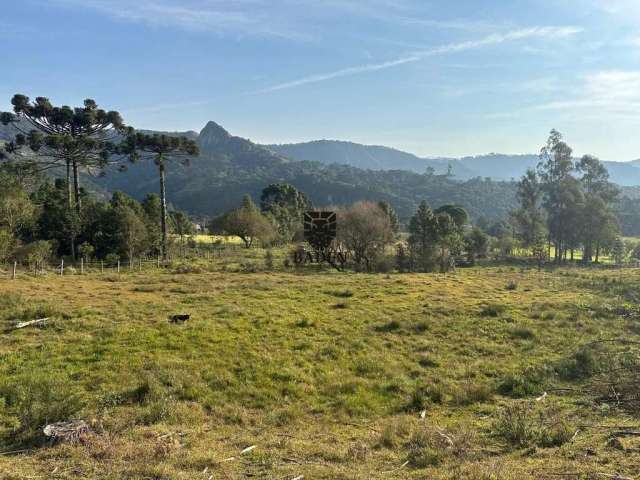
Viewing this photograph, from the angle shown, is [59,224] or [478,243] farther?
[478,243]

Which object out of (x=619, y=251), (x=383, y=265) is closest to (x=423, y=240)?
(x=383, y=265)

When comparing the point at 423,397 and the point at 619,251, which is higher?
the point at 423,397

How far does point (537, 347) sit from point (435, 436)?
34.8 ft

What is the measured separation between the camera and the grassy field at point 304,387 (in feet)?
24.3

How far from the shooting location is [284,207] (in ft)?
301

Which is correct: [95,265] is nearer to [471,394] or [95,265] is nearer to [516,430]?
[471,394]

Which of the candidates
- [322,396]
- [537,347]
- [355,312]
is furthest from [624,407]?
[355,312]

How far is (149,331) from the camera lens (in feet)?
52.3

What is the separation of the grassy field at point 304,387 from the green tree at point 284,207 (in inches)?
2337

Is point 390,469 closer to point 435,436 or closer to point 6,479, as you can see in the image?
point 435,436

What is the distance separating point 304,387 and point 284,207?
80303 mm

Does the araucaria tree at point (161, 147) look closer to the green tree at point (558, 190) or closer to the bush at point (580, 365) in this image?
the bush at point (580, 365)

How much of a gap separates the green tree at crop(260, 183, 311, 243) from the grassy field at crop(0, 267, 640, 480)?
5936 centimetres

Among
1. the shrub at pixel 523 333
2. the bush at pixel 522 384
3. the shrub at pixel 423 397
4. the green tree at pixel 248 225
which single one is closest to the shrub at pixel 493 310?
the shrub at pixel 523 333
